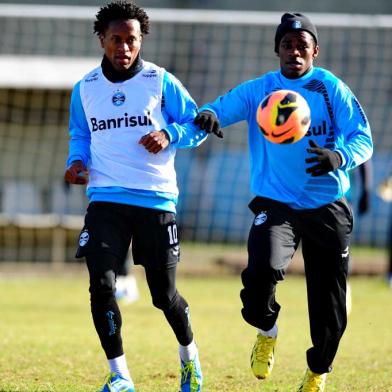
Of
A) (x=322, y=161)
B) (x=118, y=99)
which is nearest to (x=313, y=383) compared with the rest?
(x=322, y=161)

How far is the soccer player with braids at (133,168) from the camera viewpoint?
22.7 feet

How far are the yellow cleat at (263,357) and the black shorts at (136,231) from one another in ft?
2.86

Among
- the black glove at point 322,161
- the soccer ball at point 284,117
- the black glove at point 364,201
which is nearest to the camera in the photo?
the black glove at point 322,161

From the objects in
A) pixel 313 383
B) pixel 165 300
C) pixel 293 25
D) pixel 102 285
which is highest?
pixel 293 25

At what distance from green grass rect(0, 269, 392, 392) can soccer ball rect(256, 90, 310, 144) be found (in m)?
1.85

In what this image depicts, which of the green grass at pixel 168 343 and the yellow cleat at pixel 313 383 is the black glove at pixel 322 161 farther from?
the green grass at pixel 168 343

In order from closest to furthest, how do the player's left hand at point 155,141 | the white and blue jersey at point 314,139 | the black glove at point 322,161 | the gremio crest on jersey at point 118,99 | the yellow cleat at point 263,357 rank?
the black glove at point 322,161
the player's left hand at point 155,141
the white and blue jersey at point 314,139
the gremio crest on jersey at point 118,99
the yellow cleat at point 263,357

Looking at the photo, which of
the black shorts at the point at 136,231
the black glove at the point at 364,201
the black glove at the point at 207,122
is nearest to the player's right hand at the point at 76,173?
the black shorts at the point at 136,231

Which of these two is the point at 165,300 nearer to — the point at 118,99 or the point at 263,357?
the point at 263,357

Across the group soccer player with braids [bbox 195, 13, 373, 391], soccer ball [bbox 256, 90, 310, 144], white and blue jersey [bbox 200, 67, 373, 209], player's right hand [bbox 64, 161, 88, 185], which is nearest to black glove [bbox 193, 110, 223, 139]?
soccer player with braids [bbox 195, 13, 373, 391]

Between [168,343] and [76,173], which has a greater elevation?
[76,173]

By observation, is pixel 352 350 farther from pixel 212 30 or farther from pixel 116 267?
pixel 212 30

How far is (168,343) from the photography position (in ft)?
34.5

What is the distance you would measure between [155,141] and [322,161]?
1.07m
